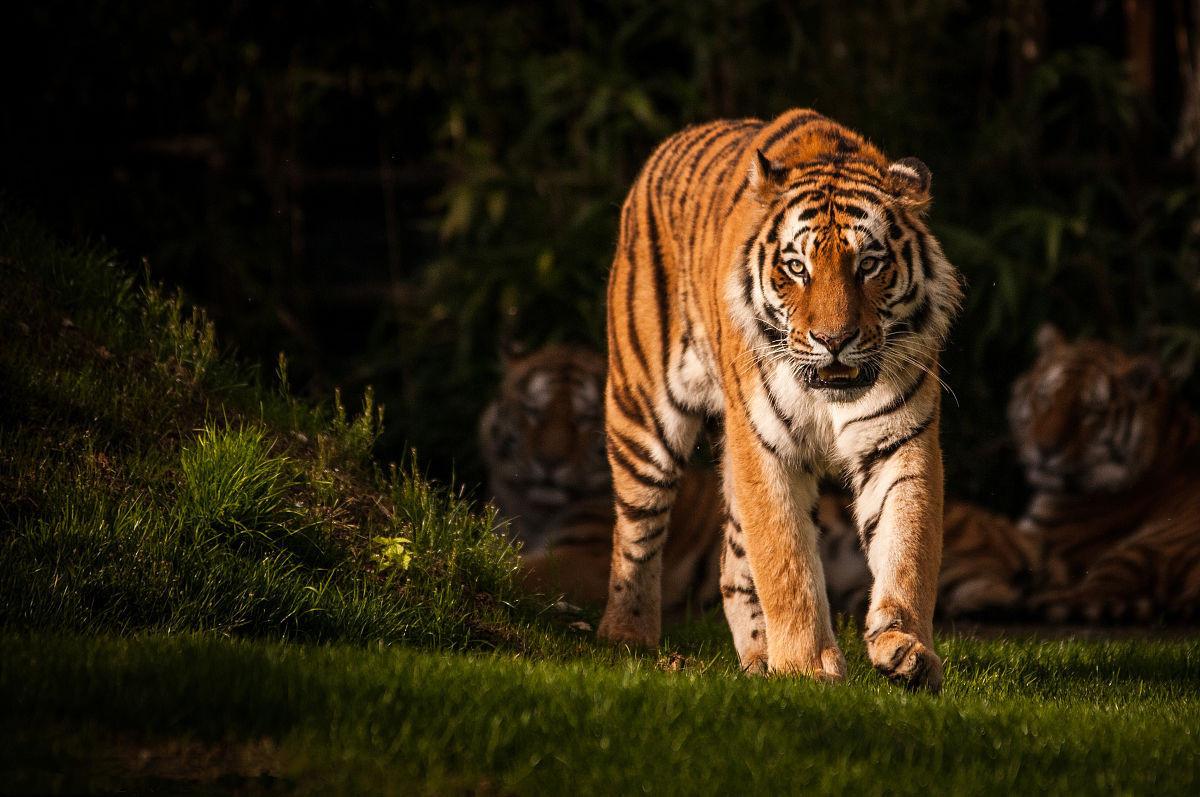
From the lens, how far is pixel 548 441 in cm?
777

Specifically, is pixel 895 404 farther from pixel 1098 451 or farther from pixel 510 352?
pixel 510 352

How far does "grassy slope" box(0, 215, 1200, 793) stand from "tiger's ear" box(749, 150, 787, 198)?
1472 millimetres

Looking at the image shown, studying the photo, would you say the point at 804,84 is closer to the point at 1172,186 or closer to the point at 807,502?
the point at 1172,186

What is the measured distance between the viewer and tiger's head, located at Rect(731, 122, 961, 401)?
177 inches

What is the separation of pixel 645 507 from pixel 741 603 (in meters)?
0.50

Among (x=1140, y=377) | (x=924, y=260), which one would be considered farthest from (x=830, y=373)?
(x=1140, y=377)

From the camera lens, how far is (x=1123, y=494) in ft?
26.3

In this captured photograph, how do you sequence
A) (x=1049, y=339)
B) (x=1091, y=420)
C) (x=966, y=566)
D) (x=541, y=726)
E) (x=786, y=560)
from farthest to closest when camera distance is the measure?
(x=1049, y=339), (x=1091, y=420), (x=966, y=566), (x=786, y=560), (x=541, y=726)

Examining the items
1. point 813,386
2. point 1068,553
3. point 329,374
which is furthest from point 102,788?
point 329,374

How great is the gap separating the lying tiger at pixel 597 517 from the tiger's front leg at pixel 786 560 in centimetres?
237

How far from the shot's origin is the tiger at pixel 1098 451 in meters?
7.89

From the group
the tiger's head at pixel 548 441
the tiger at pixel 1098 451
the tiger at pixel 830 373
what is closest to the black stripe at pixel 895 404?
the tiger at pixel 830 373

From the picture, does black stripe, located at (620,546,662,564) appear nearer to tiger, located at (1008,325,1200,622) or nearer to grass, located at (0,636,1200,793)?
grass, located at (0,636,1200,793)

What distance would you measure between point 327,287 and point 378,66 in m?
1.47
